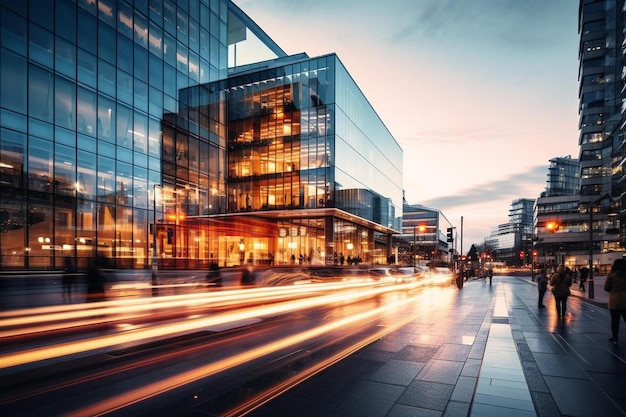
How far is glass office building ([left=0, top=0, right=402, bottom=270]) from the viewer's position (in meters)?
26.0

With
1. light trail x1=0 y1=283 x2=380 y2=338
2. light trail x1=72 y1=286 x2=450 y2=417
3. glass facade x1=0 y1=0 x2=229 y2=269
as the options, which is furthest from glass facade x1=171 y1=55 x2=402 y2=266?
light trail x1=72 y1=286 x2=450 y2=417

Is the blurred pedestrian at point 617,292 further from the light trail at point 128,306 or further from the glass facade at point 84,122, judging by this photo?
the glass facade at point 84,122

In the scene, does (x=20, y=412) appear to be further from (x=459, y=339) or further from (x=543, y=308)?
(x=543, y=308)

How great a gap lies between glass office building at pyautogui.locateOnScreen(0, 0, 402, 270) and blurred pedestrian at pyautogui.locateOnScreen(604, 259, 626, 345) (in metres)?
23.1

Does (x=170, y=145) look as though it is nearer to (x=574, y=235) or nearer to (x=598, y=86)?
(x=598, y=86)

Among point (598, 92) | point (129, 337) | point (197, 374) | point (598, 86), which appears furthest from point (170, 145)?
point (598, 86)

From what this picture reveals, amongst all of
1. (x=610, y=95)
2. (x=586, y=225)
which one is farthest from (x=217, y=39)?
(x=586, y=225)

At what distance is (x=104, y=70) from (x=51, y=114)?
20.1 feet

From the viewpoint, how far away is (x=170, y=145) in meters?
37.8

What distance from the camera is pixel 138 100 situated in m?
34.2

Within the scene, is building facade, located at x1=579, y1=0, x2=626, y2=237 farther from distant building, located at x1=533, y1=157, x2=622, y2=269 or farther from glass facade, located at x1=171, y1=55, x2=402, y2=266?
glass facade, located at x1=171, y1=55, x2=402, y2=266

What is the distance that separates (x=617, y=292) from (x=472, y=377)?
545cm

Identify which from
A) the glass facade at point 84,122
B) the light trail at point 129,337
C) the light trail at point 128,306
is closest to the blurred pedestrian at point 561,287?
the light trail at point 129,337

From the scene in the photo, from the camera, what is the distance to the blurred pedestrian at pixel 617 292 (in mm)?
9391
